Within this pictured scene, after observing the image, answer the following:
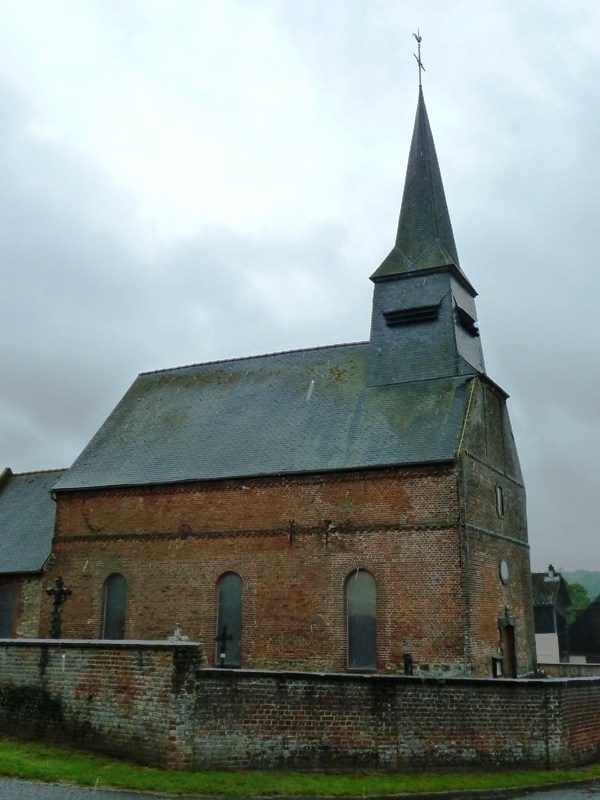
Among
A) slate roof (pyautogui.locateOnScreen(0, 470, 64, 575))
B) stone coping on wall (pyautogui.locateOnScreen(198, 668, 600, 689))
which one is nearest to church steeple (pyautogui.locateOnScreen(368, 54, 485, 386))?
stone coping on wall (pyautogui.locateOnScreen(198, 668, 600, 689))

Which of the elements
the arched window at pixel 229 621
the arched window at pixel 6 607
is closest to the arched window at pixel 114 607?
the arched window at pixel 229 621

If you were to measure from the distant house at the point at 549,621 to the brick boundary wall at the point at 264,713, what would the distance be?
3565cm

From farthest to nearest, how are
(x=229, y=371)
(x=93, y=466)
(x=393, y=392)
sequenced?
(x=229, y=371)
(x=93, y=466)
(x=393, y=392)

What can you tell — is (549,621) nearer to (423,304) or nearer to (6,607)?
(423,304)

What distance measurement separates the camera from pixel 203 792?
1190 centimetres

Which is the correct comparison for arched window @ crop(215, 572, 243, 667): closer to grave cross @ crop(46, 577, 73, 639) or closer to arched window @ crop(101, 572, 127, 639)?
arched window @ crop(101, 572, 127, 639)

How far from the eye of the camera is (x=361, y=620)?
21516mm

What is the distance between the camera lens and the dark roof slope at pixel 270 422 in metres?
23.0

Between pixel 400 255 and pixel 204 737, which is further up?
pixel 400 255

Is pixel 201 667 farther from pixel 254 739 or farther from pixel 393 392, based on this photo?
pixel 393 392

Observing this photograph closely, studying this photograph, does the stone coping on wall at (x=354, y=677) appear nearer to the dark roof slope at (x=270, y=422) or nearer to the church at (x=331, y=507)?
the church at (x=331, y=507)

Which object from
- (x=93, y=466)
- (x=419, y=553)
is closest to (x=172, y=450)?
(x=93, y=466)

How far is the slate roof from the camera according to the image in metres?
27.1

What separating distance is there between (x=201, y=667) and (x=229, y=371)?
1716 centimetres
